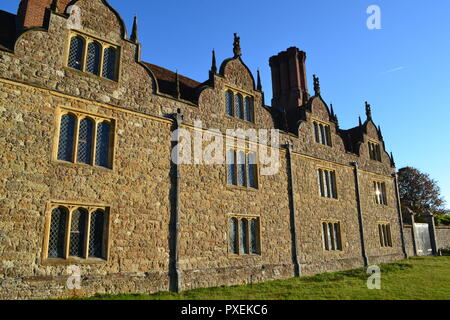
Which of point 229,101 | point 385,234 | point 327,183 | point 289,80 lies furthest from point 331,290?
point 289,80

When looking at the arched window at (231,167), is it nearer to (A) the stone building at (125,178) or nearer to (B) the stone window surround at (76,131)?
(A) the stone building at (125,178)

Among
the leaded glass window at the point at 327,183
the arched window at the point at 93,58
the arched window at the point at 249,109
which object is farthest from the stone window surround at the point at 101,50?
the leaded glass window at the point at 327,183

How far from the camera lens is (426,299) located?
9.84 m

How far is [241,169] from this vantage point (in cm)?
1500

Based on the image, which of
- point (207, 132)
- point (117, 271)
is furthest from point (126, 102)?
point (117, 271)

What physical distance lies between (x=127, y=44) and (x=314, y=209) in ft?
38.7

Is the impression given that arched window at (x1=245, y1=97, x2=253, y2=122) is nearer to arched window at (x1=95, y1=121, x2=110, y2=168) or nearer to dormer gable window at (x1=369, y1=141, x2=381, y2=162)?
arched window at (x1=95, y1=121, x2=110, y2=168)

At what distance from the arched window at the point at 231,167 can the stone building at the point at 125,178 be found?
2.5 inches

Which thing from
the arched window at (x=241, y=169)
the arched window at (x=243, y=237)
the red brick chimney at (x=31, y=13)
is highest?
the red brick chimney at (x=31, y=13)

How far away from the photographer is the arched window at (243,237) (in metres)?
14.1

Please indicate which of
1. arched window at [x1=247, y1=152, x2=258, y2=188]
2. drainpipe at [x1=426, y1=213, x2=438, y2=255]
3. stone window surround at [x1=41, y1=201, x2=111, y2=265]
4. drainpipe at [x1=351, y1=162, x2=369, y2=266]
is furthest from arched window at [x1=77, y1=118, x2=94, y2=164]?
drainpipe at [x1=426, y1=213, x2=438, y2=255]

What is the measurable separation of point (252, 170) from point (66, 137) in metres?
7.95

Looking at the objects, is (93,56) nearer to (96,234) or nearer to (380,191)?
(96,234)

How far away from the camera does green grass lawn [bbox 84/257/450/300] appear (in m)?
10.3
